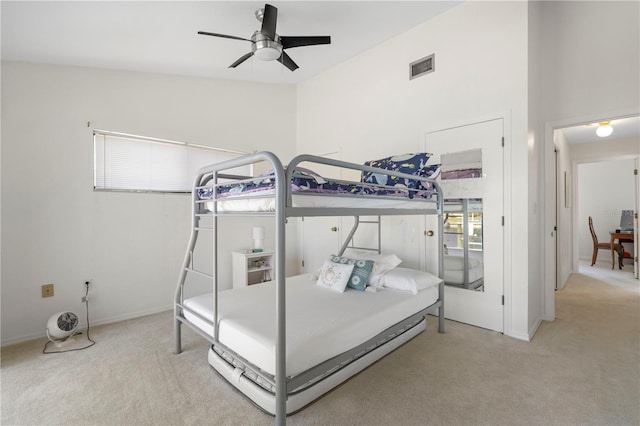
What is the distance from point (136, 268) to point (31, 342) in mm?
983

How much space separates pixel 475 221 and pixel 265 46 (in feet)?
8.39

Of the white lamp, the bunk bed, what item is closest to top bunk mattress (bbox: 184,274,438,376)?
the bunk bed

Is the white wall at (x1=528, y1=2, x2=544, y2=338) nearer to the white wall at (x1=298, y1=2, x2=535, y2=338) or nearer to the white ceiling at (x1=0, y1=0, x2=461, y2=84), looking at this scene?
the white wall at (x1=298, y1=2, x2=535, y2=338)

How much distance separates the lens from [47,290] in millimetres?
2689

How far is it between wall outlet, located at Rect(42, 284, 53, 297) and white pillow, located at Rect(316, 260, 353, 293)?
253 centimetres

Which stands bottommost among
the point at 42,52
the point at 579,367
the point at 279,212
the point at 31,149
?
the point at 579,367

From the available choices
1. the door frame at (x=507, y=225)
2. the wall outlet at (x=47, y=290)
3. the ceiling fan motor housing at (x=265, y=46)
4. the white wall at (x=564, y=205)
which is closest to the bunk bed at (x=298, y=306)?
the door frame at (x=507, y=225)

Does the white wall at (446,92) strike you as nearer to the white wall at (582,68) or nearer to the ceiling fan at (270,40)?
the white wall at (582,68)

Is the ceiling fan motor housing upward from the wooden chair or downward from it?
upward

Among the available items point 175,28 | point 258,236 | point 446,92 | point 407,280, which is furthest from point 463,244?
point 175,28

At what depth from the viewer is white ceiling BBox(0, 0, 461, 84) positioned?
2.11 m

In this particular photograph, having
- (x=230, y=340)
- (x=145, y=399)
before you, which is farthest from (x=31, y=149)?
(x=230, y=340)

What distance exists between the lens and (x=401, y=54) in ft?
11.0

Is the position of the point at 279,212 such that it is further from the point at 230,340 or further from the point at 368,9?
the point at 368,9
